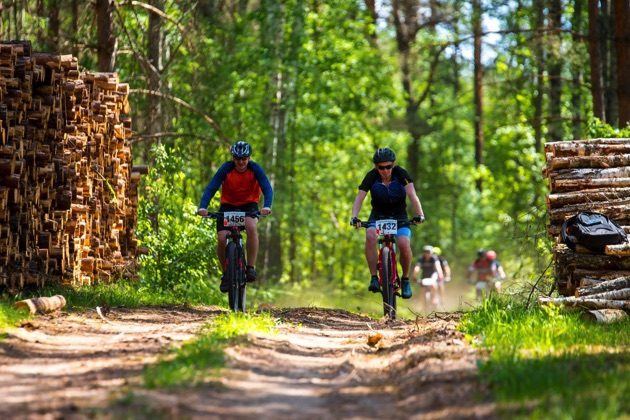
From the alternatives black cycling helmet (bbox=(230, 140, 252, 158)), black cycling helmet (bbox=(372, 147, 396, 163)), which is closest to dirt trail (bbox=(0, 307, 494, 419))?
black cycling helmet (bbox=(230, 140, 252, 158))

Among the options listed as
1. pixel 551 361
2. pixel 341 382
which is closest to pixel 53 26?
pixel 341 382

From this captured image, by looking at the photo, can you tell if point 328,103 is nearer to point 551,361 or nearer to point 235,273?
point 235,273

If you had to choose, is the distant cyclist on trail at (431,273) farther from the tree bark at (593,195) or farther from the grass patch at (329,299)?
the tree bark at (593,195)

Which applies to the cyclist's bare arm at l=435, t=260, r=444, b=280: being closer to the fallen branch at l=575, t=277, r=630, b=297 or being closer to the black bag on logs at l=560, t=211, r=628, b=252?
the black bag on logs at l=560, t=211, r=628, b=252

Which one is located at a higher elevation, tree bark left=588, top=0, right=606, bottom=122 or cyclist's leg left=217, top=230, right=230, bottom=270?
tree bark left=588, top=0, right=606, bottom=122

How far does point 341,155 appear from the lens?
139 ft

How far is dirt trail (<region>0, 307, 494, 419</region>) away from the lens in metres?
6.80

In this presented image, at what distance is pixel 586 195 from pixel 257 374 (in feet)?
24.4

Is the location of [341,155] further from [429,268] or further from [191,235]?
[191,235]

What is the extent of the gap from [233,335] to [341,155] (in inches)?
1279

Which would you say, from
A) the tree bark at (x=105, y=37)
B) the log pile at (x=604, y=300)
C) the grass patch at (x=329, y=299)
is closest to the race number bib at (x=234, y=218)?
the log pile at (x=604, y=300)

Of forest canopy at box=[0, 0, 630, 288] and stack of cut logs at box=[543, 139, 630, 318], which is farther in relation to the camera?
forest canopy at box=[0, 0, 630, 288]

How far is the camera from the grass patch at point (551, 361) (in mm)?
6590

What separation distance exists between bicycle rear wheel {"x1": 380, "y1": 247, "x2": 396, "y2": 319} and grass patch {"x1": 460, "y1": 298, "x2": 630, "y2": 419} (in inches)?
78.5
